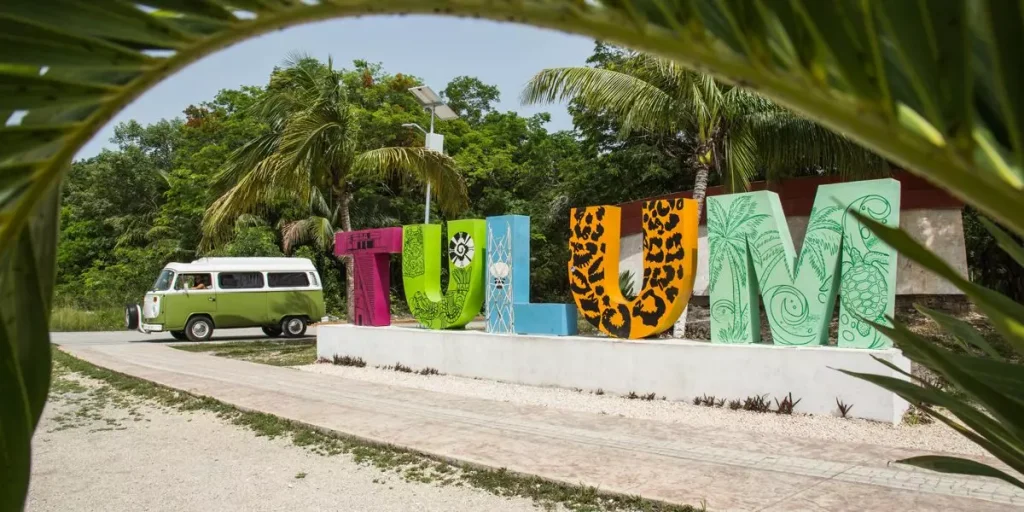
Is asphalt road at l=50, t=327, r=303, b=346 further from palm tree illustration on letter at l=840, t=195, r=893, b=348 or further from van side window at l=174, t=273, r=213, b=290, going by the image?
palm tree illustration on letter at l=840, t=195, r=893, b=348

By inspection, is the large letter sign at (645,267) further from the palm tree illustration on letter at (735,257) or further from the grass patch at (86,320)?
the grass patch at (86,320)

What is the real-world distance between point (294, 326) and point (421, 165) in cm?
827

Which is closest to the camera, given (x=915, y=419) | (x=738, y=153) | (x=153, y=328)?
(x=915, y=419)

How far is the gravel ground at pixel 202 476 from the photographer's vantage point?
5.20 m

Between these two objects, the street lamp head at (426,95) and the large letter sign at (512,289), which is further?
the street lamp head at (426,95)

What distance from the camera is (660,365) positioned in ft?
29.7

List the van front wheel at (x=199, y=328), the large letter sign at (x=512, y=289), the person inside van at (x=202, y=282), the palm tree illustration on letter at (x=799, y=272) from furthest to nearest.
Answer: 1. the van front wheel at (x=199, y=328)
2. the person inside van at (x=202, y=282)
3. the large letter sign at (x=512, y=289)
4. the palm tree illustration on letter at (x=799, y=272)

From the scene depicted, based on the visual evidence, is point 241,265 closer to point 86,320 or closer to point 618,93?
point 86,320

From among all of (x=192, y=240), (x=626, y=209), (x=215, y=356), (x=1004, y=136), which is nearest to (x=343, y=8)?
(x=1004, y=136)

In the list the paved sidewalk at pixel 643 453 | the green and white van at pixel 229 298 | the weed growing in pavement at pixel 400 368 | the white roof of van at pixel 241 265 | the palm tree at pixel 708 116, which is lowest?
the paved sidewalk at pixel 643 453

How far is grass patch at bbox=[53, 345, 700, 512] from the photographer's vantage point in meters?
5.01

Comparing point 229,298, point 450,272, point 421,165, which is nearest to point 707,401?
point 450,272

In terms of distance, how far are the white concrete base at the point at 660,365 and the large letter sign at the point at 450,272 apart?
0.40 metres

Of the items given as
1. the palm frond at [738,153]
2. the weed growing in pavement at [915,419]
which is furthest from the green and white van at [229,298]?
the weed growing in pavement at [915,419]
